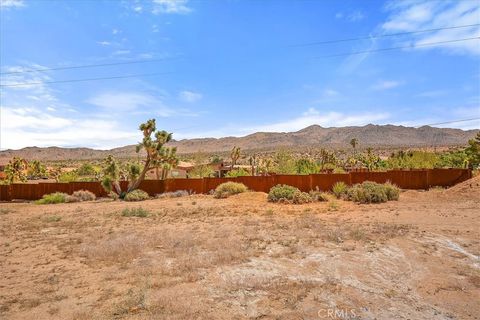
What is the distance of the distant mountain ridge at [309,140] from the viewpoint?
165875 mm

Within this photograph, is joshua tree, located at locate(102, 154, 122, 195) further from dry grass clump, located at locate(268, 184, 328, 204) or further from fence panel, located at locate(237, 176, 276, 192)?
dry grass clump, located at locate(268, 184, 328, 204)

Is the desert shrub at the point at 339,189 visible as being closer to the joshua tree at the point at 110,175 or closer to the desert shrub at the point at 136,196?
the desert shrub at the point at 136,196

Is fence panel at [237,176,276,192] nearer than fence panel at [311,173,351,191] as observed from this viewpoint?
No

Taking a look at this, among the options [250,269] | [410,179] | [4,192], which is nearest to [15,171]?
[4,192]

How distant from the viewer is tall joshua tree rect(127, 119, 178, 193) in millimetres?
33469

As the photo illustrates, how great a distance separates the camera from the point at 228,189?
99.7 ft

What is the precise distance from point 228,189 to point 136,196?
8236 millimetres

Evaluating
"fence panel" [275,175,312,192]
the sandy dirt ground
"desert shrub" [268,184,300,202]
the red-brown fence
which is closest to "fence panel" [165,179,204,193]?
the red-brown fence

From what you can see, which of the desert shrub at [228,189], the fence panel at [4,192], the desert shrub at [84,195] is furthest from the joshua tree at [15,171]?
the desert shrub at [228,189]

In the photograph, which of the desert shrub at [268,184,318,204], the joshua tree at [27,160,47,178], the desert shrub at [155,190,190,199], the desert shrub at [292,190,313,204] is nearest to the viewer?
the desert shrub at [292,190,313,204]

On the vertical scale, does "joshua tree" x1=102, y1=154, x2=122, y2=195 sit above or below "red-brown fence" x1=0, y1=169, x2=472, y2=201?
above

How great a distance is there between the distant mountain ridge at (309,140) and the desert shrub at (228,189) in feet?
423

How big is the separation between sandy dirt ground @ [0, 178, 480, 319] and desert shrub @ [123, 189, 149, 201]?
594 inches

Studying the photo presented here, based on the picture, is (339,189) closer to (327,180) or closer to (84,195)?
(327,180)
